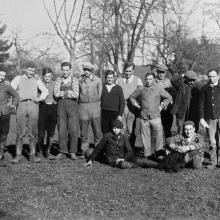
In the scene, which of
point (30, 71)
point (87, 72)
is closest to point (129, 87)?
point (87, 72)

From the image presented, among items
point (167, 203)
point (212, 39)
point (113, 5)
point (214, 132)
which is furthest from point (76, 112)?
point (212, 39)

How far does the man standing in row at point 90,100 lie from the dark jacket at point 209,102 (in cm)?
215

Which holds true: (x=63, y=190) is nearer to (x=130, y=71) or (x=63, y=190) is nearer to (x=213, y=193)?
(x=213, y=193)

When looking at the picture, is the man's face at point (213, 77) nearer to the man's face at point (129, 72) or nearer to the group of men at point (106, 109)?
the group of men at point (106, 109)

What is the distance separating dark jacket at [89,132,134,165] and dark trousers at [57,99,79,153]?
0.73 meters

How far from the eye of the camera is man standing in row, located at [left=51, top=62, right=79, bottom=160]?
25.9ft

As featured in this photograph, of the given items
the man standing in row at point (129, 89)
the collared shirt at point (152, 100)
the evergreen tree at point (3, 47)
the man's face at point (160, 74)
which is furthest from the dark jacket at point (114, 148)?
the evergreen tree at point (3, 47)

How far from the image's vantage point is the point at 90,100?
8.28 m

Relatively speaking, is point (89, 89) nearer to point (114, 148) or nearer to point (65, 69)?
point (65, 69)

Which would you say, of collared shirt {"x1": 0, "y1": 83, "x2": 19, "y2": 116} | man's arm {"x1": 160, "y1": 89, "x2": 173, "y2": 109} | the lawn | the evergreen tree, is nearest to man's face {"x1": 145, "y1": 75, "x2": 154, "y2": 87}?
man's arm {"x1": 160, "y1": 89, "x2": 173, "y2": 109}

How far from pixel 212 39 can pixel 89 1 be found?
23.5m

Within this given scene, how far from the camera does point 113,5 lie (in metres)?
20.0

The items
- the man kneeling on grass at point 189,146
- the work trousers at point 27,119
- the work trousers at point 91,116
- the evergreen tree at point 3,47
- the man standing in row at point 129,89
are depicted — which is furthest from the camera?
the evergreen tree at point 3,47

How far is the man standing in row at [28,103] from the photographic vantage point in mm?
7746
